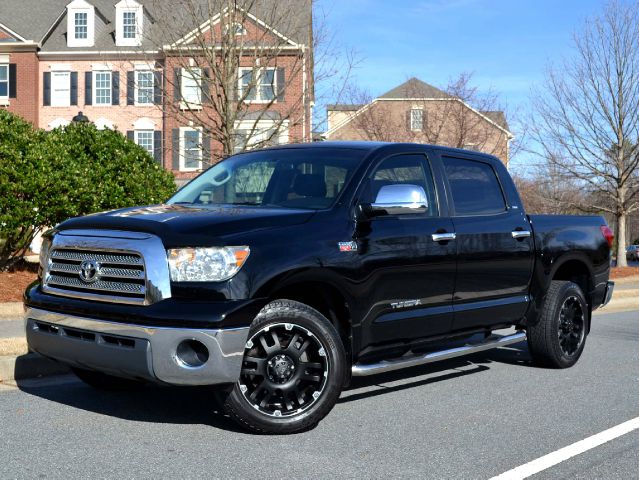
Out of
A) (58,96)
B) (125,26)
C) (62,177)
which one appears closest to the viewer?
(62,177)

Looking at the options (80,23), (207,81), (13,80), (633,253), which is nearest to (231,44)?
(207,81)

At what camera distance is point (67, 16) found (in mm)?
39188

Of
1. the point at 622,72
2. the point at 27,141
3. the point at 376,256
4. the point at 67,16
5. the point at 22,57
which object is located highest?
the point at 67,16

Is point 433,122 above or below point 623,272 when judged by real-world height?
above

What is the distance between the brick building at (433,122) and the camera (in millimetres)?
29703

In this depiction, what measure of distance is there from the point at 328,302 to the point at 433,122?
2637 centimetres

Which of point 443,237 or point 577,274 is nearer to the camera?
point 443,237

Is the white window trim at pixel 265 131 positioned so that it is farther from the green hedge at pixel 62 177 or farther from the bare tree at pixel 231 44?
the green hedge at pixel 62 177

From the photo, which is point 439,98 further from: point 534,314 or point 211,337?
point 211,337

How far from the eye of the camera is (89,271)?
474 centimetres

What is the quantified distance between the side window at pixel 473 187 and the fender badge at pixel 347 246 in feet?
4.42

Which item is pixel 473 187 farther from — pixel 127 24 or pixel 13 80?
pixel 13 80

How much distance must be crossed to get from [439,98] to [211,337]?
2785cm

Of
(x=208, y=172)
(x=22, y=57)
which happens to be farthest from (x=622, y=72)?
(x=22, y=57)
